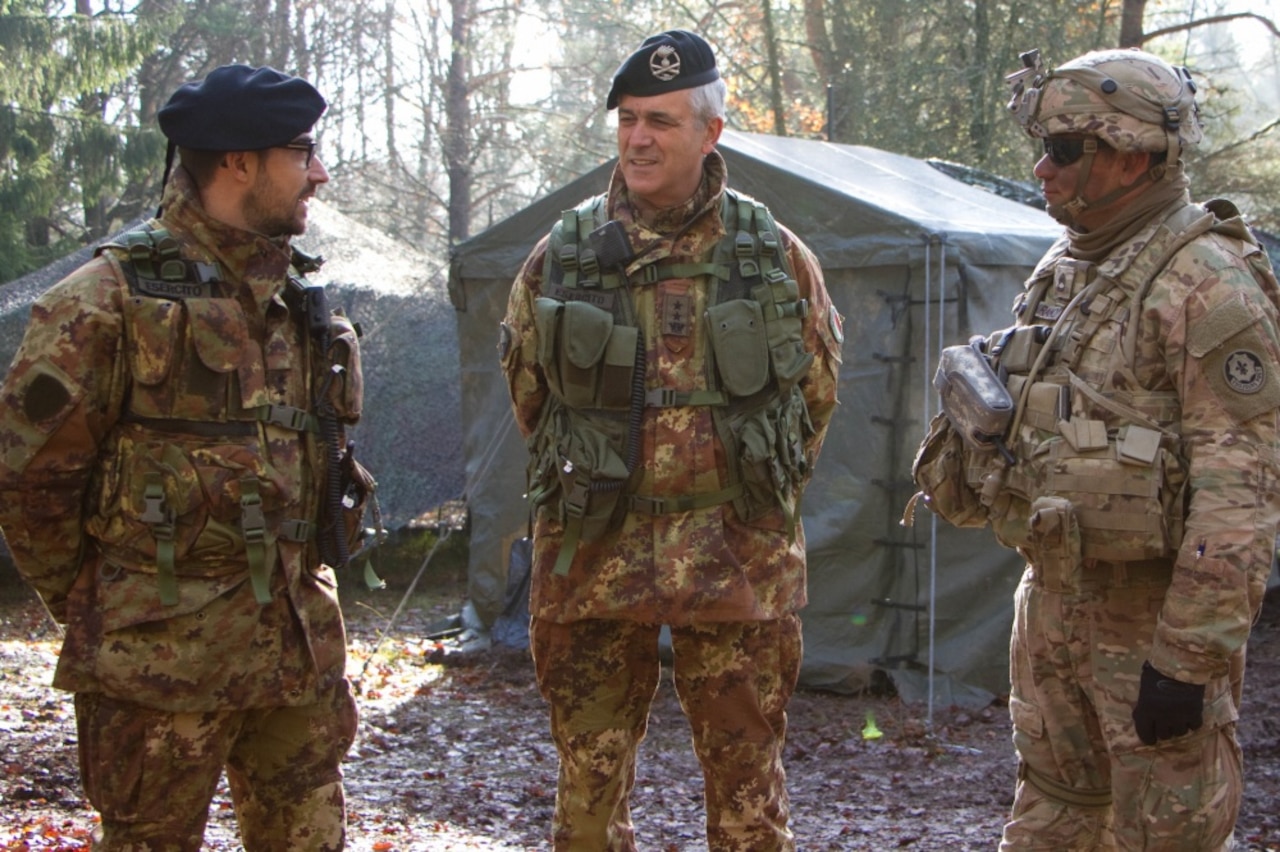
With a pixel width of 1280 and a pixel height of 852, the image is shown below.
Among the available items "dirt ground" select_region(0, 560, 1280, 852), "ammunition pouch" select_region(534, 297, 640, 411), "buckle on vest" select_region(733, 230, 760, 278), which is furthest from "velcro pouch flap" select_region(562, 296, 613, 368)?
"dirt ground" select_region(0, 560, 1280, 852)

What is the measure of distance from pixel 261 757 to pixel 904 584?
14.7ft

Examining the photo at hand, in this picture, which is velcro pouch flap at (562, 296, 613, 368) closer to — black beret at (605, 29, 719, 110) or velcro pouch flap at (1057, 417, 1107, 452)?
black beret at (605, 29, 719, 110)

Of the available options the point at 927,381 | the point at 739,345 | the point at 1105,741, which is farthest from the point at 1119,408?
the point at 927,381

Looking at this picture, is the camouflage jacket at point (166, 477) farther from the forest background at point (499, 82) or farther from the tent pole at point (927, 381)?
the forest background at point (499, 82)

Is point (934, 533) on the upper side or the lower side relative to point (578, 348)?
lower

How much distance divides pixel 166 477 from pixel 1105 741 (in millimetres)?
2152

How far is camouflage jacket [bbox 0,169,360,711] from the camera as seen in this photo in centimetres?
293

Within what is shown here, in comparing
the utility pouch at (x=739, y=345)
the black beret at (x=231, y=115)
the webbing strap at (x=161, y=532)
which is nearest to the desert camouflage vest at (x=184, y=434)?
the webbing strap at (x=161, y=532)

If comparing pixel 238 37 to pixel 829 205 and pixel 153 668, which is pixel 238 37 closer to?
pixel 829 205

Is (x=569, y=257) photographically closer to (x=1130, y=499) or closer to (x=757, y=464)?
(x=757, y=464)

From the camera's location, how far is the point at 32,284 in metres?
Answer: 10.4

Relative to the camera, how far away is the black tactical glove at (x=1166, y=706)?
2990mm

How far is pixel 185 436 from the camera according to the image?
304cm

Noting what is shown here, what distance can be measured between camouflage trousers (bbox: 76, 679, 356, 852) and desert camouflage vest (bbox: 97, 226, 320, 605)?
290 millimetres
